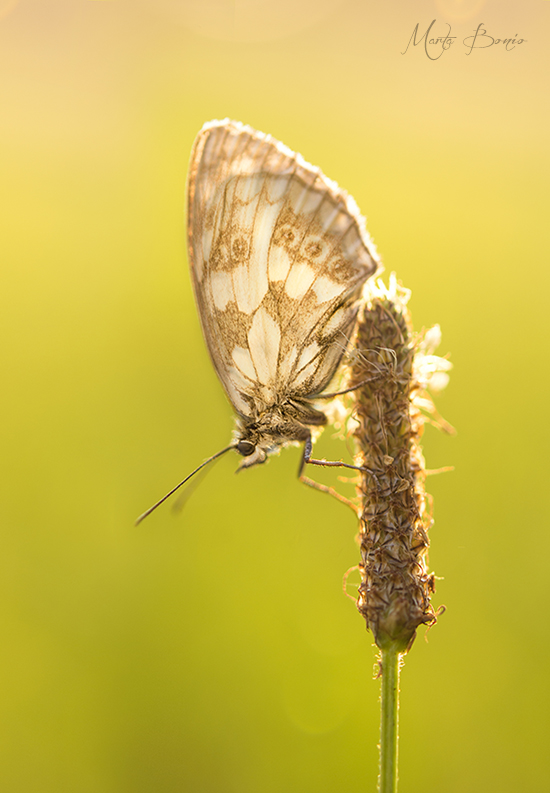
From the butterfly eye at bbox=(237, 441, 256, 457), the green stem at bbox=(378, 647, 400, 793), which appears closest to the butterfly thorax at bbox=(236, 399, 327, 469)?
A: the butterfly eye at bbox=(237, 441, 256, 457)

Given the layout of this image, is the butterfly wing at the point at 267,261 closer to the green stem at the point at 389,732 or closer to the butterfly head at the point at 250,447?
the butterfly head at the point at 250,447

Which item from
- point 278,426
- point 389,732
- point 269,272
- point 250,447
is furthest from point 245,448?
point 389,732

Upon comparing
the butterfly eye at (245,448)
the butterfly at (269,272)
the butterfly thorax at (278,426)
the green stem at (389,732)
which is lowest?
the green stem at (389,732)

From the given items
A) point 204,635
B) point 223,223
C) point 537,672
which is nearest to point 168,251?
point 223,223

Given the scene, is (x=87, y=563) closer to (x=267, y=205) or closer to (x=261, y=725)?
(x=261, y=725)

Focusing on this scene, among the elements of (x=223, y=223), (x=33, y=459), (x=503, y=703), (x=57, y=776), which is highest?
(x=223, y=223)

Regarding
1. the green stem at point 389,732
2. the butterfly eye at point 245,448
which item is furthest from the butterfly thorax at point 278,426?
the green stem at point 389,732
